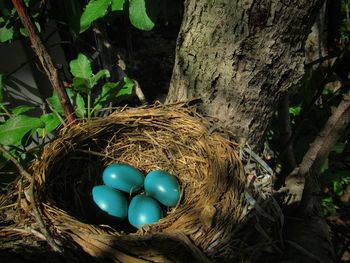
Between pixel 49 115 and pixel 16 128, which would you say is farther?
pixel 49 115

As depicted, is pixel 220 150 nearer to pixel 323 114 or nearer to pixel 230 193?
pixel 230 193

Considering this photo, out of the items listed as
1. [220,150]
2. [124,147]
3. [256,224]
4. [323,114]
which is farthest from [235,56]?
[323,114]

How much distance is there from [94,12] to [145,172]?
0.63 meters

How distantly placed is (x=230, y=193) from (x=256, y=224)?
13 centimetres

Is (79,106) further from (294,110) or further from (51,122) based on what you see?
(294,110)

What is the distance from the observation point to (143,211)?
127 centimetres

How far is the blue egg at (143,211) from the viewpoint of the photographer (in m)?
1.25

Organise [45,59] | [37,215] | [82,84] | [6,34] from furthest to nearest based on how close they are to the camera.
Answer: [6,34]
[82,84]
[45,59]
[37,215]

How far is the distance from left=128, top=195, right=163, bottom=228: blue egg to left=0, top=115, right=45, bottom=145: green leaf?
1.35 feet

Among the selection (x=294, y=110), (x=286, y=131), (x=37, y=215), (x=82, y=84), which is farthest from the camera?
(x=294, y=110)

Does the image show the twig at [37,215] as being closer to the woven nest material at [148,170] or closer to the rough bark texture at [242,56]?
the woven nest material at [148,170]

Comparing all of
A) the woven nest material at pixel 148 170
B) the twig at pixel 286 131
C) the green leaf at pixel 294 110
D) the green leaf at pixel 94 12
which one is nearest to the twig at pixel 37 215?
the woven nest material at pixel 148 170

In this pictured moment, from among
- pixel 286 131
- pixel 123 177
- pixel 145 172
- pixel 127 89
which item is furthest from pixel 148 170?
pixel 286 131

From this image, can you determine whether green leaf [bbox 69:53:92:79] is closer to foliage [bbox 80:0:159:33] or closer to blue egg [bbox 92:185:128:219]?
foliage [bbox 80:0:159:33]
